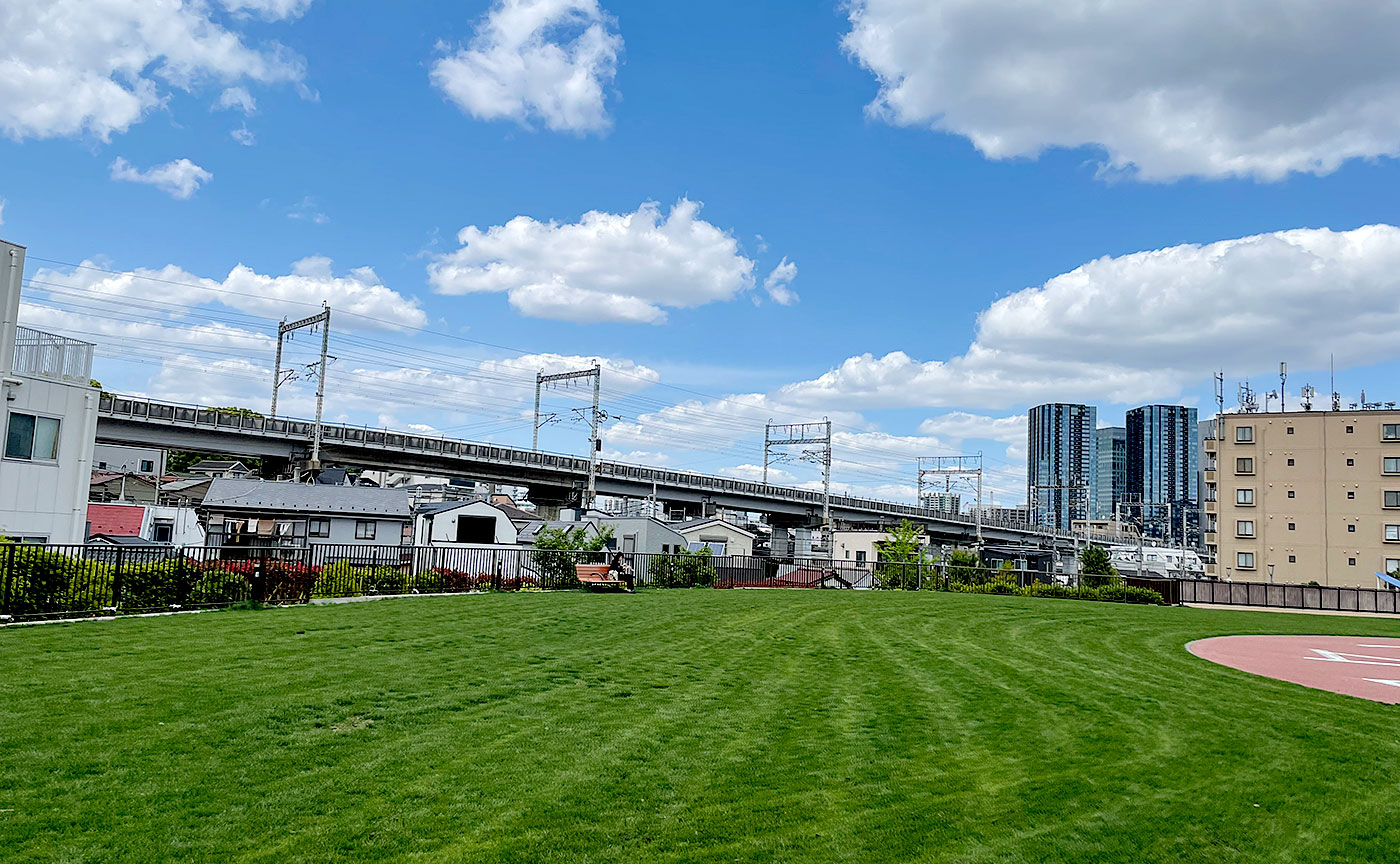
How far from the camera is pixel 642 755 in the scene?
7.46 meters

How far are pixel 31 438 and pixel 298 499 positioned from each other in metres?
17.9

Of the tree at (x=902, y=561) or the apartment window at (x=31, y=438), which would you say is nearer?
the apartment window at (x=31, y=438)

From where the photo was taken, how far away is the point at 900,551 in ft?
132

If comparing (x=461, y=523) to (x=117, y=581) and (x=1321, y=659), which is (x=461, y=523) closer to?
(x=117, y=581)

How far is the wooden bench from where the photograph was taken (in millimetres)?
28250

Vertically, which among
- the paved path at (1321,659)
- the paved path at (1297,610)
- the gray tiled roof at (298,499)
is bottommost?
the paved path at (1297,610)

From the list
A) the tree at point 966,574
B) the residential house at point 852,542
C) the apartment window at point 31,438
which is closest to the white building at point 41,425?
the apartment window at point 31,438

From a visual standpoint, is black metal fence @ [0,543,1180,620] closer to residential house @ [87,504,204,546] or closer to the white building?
the white building

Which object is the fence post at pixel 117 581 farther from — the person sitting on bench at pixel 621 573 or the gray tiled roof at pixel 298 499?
the gray tiled roof at pixel 298 499

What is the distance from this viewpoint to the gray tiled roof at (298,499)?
38672 millimetres

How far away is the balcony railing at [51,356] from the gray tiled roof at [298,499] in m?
14.8

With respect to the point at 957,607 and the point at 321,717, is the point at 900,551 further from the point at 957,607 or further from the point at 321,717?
the point at 321,717

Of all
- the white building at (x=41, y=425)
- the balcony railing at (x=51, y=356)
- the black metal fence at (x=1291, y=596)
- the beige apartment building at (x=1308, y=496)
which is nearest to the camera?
the white building at (x=41, y=425)

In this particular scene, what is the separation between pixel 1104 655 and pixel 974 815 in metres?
10.5
